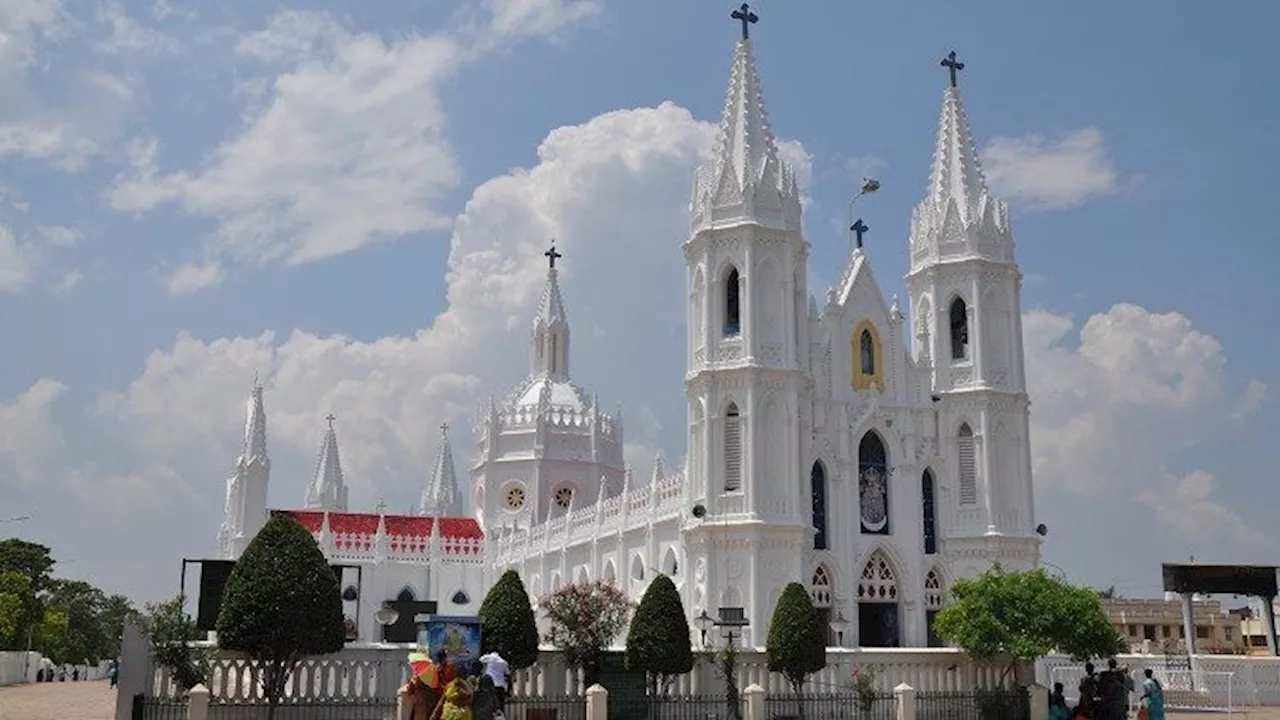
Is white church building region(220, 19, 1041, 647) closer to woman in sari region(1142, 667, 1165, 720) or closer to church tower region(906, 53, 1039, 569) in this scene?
church tower region(906, 53, 1039, 569)

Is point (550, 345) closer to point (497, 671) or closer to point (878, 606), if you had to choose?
point (878, 606)

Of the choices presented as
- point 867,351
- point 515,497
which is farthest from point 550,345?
point 867,351

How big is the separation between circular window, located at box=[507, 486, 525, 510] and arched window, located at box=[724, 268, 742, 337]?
1362 inches

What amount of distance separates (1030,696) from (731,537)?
14633 mm

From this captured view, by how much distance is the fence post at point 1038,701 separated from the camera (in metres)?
31.0

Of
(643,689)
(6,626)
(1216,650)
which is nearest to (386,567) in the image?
(6,626)

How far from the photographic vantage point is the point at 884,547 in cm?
4822

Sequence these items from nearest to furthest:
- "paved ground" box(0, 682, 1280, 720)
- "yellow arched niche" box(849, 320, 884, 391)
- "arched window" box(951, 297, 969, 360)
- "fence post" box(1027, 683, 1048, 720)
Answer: "fence post" box(1027, 683, 1048, 720)
"paved ground" box(0, 682, 1280, 720)
"yellow arched niche" box(849, 320, 884, 391)
"arched window" box(951, 297, 969, 360)

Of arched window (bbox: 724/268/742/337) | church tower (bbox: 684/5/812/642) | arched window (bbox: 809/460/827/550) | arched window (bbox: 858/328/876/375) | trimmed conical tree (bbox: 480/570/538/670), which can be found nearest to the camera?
trimmed conical tree (bbox: 480/570/538/670)

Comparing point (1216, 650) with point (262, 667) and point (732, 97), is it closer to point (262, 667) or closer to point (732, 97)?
point (732, 97)

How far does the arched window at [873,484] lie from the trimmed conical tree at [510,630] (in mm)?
22471

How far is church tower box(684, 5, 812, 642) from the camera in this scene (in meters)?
44.4

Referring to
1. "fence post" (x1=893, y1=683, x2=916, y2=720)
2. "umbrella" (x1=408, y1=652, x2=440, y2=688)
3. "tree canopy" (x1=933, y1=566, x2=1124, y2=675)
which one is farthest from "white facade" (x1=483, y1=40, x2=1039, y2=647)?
"umbrella" (x1=408, y1=652, x2=440, y2=688)

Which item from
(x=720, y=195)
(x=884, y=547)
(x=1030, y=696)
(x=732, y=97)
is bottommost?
(x=1030, y=696)
